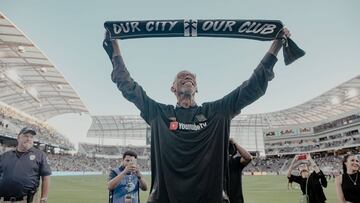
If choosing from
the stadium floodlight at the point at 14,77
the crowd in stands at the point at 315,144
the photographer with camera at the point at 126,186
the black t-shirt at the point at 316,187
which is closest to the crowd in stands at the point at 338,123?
the crowd in stands at the point at 315,144

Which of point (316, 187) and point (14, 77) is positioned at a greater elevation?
point (14, 77)

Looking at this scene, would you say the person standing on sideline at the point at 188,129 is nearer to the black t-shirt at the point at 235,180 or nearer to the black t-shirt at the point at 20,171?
the black t-shirt at the point at 235,180

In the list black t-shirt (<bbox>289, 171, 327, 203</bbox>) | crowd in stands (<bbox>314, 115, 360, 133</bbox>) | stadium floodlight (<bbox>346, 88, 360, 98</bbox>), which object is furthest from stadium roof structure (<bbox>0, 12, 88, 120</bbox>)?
crowd in stands (<bbox>314, 115, 360, 133</bbox>)

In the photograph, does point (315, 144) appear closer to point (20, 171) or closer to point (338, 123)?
point (338, 123)

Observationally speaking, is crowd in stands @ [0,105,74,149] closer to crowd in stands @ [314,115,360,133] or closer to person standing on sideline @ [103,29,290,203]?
person standing on sideline @ [103,29,290,203]

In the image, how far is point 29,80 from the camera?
44344 mm

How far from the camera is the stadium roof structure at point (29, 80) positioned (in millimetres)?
31688

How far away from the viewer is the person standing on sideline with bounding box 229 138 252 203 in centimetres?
528

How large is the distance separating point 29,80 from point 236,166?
145 ft

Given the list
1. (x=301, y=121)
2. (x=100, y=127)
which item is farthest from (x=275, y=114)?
(x=100, y=127)

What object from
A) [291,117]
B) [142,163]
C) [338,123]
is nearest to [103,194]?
[142,163]

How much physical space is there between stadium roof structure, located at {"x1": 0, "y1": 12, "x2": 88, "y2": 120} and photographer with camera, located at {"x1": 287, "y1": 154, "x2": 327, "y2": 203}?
85.3ft

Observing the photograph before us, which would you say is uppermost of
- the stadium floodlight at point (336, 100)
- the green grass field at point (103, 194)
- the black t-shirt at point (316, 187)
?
the stadium floodlight at point (336, 100)

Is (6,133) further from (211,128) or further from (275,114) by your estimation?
(275,114)
